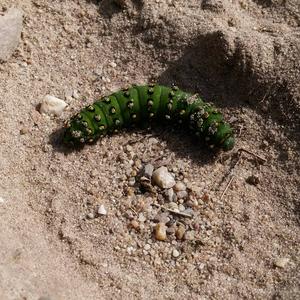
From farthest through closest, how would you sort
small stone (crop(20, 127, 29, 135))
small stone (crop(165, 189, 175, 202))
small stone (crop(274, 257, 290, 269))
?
small stone (crop(20, 127, 29, 135)) < small stone (crop(165, 189, 175, 202)) < small stone (crop(274, 257, 290, 269))

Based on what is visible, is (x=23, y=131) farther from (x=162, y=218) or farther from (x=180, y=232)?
(x=180, y=232)

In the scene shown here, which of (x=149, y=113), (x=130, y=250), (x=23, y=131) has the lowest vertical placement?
(x=130, y=250)

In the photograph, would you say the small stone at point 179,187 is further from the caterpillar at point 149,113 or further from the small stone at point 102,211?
the small stone at point 102,211

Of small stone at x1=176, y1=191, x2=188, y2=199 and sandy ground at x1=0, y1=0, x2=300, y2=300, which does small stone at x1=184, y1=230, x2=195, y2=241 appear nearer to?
sandy ground at x1=0, y1=0, x2=300, y2=300

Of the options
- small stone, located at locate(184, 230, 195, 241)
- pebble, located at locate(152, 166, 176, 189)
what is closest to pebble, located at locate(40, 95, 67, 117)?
pebble, located at locate(152, 166, 176, 189)

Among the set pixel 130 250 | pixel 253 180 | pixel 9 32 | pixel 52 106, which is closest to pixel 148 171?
pixel 130 250

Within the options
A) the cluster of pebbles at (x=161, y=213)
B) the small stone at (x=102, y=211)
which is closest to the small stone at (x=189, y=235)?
the cluster of pebbles at (x=161, y=213)
